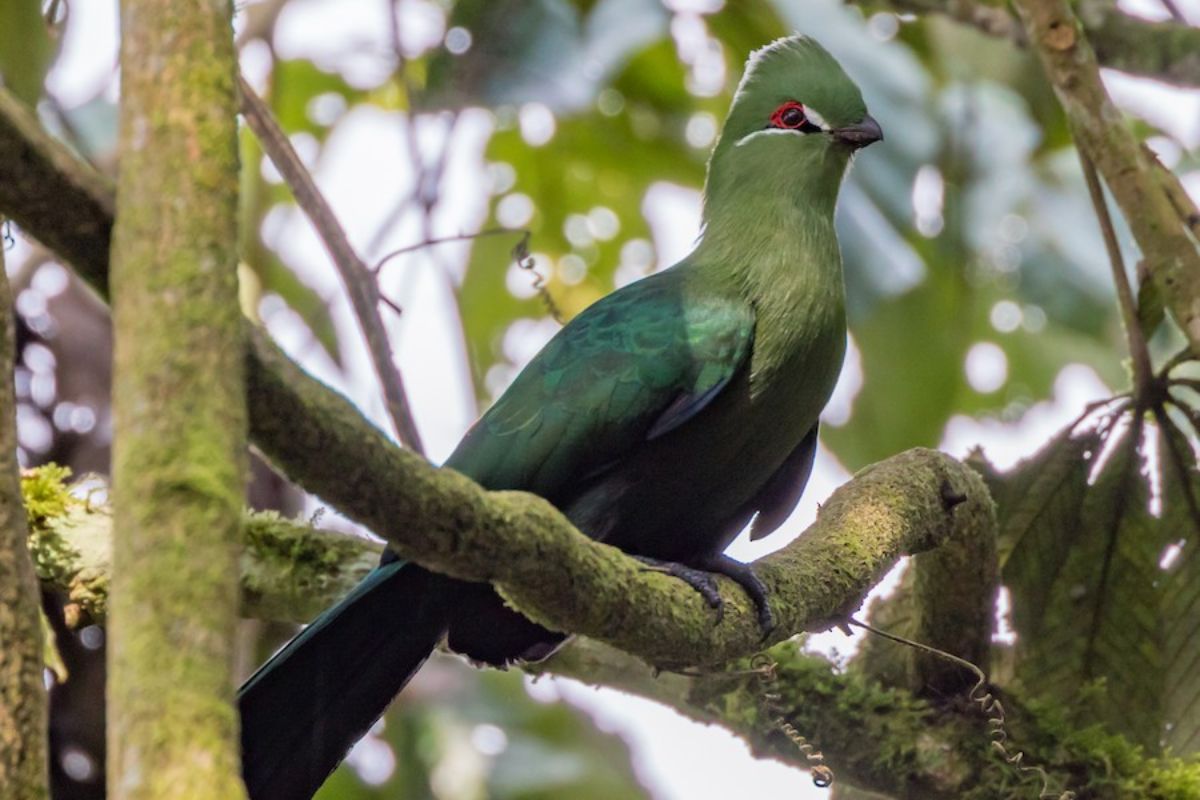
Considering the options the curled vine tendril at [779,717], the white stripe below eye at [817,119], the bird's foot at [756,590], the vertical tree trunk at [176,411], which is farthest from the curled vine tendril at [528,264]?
the vertical tree trunk at [176,411]

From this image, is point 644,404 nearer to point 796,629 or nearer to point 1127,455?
point 796,629

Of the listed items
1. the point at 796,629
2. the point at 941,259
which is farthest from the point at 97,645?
the point at 941,259

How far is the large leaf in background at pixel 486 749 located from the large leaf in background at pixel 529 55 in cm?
199

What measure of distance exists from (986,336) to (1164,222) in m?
3.86

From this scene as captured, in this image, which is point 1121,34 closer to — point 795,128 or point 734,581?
point 795,128

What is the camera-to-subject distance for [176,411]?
57.6 inches

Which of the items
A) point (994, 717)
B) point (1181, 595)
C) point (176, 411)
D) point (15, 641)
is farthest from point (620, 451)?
point (176, 411)

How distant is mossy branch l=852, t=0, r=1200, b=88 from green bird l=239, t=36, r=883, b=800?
59.7 inches

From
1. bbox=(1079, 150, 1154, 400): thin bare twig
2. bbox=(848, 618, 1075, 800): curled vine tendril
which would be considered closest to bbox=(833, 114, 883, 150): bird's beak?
bbox=(1079, 150, 1154, 400): thin bare twig

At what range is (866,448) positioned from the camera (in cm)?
549

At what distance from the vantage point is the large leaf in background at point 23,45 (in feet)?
11.0

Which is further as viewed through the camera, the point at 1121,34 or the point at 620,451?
the point at 1121,34

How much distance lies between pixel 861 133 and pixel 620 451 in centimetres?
115

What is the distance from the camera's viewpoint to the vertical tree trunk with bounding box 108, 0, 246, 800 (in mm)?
1302
